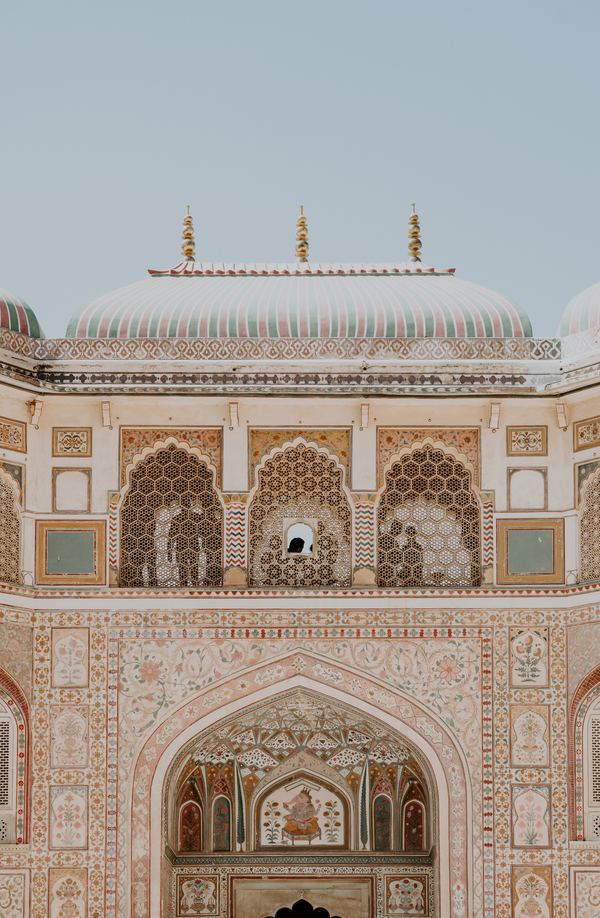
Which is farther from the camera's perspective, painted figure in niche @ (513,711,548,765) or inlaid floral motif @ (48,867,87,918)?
painted figure in niche @ (513,711,548,765)

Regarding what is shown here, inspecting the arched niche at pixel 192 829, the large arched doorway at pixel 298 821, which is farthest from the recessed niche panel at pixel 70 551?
the arched niche at pixel 192 829

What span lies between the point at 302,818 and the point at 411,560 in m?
2.40

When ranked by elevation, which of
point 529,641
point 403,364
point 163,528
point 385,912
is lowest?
point 385,912

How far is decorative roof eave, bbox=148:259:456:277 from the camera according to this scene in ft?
54.7

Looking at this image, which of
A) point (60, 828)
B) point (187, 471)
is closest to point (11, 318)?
point (187, 471)

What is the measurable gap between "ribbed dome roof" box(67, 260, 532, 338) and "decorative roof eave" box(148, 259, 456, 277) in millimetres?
138

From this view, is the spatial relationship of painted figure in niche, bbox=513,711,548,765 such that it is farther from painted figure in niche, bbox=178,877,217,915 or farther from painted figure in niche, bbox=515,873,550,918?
painted figure in niche, bbox=178,877,217,915

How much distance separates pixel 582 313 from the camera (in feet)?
51.4

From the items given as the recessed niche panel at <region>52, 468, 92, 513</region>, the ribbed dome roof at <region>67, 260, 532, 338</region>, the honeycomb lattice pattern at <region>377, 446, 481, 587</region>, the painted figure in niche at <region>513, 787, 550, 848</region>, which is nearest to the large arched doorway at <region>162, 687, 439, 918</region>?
the painted figure in niche at <region>513, 787, 550, 848</region>

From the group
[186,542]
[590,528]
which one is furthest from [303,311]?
[590,528]

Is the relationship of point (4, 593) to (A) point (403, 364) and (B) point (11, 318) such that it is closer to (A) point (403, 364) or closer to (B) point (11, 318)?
(B) point (11, 318)

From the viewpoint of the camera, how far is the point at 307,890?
1597 cm

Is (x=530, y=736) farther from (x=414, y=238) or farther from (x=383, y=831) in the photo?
(x=414, y=238)

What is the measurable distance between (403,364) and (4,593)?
373cm
